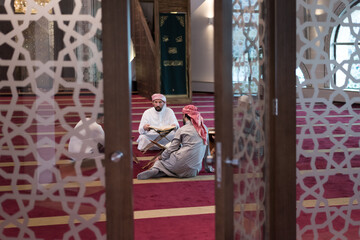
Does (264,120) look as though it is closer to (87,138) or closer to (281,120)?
(281,120)

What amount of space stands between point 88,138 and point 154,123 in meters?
5.04

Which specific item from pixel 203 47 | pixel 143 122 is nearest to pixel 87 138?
pixel 143 122

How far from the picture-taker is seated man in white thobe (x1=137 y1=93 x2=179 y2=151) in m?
7.40

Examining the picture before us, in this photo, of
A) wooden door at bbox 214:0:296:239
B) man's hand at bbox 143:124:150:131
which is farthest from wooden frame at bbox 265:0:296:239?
man's hand at bbox 143:124:150:131

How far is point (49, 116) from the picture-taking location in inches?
99.7

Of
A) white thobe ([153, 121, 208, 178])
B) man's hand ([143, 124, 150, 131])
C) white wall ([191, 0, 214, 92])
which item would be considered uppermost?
white wall ([191, 0, 214, 92])

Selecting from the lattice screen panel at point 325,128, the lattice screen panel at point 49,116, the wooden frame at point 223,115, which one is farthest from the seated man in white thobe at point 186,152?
the wooden frame at point 223,115

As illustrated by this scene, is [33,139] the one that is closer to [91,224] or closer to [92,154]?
[92,154]

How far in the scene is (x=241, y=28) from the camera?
2766 mm

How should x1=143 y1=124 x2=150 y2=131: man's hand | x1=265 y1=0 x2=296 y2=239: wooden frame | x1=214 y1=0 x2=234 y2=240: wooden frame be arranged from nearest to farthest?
1. x1=214 y1=0 x2=234 y2=240: wooden frame
2. x1=265 y1=0 x2=296 y2=239: wooden frame
3. x1=143 y1=124 x2=150 y2=131: man's hand

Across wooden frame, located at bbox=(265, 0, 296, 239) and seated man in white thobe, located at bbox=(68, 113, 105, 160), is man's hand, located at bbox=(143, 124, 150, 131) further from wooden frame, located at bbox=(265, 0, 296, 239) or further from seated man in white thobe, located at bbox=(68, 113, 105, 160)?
seated man in white thobe, located at bbox=(68, 113, 105, 160)

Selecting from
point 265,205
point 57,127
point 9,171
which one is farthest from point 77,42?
point 265,205

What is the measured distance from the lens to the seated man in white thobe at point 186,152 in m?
5.65

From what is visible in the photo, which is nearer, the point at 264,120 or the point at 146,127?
the point at 264,120
